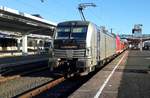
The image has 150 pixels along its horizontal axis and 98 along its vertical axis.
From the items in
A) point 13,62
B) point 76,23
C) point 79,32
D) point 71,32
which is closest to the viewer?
point 79,32

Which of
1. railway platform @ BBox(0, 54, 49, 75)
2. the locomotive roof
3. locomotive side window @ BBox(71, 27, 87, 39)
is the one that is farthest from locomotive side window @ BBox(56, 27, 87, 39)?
railway platform @ BBox(0, 54, 49, 75)

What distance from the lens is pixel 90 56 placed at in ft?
63.6

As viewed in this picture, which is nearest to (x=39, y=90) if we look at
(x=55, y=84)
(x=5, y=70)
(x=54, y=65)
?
(x=55, y=84)

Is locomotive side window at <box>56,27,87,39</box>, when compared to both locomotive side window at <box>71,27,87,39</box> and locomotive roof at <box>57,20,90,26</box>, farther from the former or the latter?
locomotive roof at <box>57,20,90,26</box>

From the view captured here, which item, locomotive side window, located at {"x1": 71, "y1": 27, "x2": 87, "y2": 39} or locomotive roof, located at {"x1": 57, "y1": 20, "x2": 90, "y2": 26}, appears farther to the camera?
locomotive roof, located at {"x1": 57, "y1": 20, "x2": 90, "y2": 26}

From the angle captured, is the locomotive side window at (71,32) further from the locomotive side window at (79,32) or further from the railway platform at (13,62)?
the railway platform at (13,62)

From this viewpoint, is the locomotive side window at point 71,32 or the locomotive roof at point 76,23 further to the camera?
the locomotive roof at point 76,23

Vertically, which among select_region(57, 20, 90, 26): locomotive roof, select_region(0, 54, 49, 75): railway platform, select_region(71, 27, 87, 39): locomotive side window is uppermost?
select_region(57, 20, 90, 26): locomotive roof

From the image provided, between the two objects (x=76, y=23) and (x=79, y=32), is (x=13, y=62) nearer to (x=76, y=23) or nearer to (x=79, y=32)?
(x=76, y=23)

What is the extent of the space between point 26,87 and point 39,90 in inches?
73.5

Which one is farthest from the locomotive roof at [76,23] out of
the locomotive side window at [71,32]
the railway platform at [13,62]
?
the railway platform at [13,62]

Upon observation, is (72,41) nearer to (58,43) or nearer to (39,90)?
(58,43)

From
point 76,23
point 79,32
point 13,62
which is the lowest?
point 13,62

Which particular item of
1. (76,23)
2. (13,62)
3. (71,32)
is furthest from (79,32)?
(13,62)
